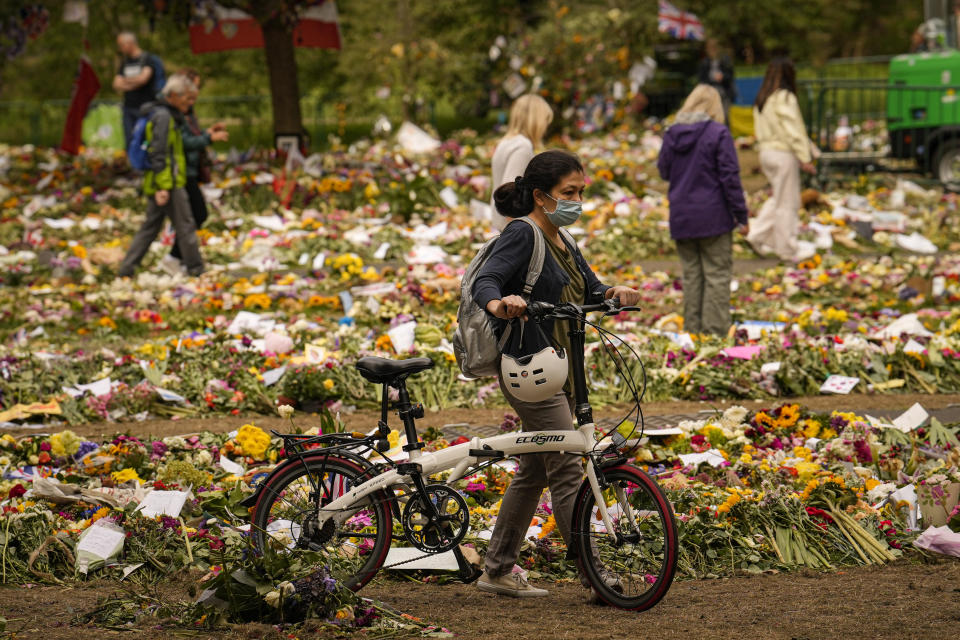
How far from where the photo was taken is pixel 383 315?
9.55 m

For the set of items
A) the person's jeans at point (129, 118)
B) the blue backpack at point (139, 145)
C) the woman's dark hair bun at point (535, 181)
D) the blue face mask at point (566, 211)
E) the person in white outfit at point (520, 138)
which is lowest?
the blue face mask at point (566, 211)

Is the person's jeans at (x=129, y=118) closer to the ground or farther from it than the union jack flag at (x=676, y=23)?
closer to the ground

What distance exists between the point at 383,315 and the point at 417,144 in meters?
9.27

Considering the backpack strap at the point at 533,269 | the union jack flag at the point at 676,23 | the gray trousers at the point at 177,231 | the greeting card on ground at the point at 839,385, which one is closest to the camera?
the backpack strap at the point at 533,269

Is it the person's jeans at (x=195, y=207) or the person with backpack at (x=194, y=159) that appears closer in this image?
the person with backpack at (x=194, y=159)

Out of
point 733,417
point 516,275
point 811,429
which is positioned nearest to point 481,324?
point 516,275

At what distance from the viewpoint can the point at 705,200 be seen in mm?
8727

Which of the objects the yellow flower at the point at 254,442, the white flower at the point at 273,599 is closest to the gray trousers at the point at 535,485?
the white flower at the point at 273,599

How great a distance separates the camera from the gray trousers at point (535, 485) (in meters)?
4.49

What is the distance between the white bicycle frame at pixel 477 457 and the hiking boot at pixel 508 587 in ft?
1.46

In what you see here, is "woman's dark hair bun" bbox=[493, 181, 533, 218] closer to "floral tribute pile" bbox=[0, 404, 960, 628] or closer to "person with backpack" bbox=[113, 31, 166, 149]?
"floral tribute pile" bbox=[0, 404, 960, 628]

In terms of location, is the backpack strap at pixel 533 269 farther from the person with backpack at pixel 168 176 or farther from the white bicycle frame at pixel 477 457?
the person with backpack at pixel 168 176

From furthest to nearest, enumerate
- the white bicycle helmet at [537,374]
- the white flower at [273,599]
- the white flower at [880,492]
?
1. the white flower at [880,492]
2. the white bicycle helmet at [537,374]
3. the white flower at [273,599]

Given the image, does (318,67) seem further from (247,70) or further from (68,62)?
(68,62)
